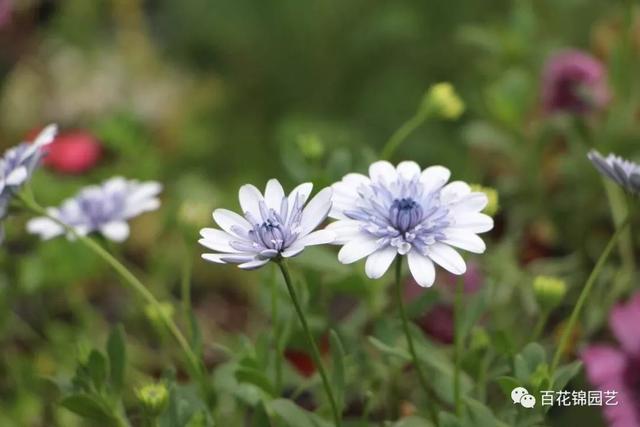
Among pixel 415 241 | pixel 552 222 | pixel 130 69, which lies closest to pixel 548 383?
pixel 415 241

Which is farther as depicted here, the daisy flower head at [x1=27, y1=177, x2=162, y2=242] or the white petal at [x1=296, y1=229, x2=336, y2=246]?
the daisy flower head at [x1=27, y1=177, x2=162, y2=242]

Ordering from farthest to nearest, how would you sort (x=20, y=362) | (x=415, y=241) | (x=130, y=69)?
1. (x=130, y=69)
2. (x=20, y=362)
3. (x=415, y=241)

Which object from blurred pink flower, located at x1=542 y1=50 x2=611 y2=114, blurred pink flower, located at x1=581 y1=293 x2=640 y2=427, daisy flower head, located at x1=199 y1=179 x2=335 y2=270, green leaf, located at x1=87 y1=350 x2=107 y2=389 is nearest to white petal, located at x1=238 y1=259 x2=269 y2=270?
daisy flower head, located at x1=199 y1=179 x2=335 y2=270

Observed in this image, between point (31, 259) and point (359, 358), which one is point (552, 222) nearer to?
point (359, 358)

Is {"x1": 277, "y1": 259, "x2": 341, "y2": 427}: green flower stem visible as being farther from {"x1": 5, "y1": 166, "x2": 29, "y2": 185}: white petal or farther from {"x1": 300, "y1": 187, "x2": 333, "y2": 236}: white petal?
{"x1": 5, "y1": 166, "x2": 29, "y2": 185}: white petal

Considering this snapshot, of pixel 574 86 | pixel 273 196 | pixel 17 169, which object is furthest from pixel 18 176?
pixel 574 86

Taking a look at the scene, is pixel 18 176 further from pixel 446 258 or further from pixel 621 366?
pixel 621 366
